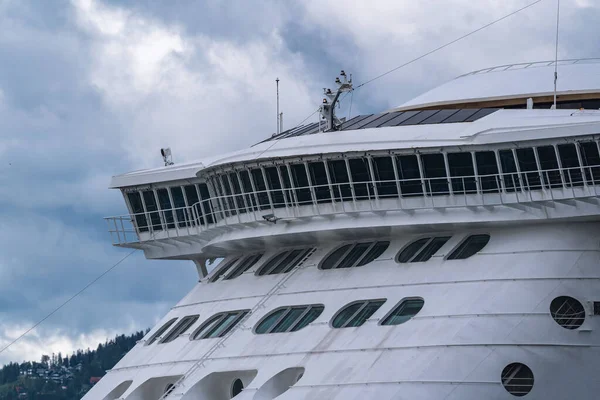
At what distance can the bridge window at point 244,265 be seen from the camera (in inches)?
1773

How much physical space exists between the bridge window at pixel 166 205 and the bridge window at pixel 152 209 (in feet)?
0.99

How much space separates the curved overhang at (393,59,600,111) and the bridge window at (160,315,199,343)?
11272mm

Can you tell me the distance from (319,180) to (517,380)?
9.74m

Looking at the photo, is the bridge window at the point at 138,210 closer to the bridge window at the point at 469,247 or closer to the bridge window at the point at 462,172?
the bridge window at the point at 462,172

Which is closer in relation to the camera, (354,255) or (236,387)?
(236,387)

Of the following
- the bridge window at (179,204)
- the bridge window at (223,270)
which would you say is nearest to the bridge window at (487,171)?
the bridge window at (223,270)

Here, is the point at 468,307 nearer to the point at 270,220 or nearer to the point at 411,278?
the point at 411,278

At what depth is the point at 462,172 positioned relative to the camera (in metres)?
39.6

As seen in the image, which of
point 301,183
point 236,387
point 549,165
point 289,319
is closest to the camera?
point 549,165

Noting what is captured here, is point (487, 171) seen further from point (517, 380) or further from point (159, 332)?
point (159, 332)

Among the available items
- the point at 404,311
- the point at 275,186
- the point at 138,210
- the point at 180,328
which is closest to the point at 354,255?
the point at 275,186

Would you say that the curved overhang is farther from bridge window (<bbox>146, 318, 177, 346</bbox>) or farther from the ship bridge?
bridge window (<bbox>146, 318, 177, 346</bbox>)

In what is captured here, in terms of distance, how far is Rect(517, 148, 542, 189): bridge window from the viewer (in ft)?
126

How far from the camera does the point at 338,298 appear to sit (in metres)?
39.9
